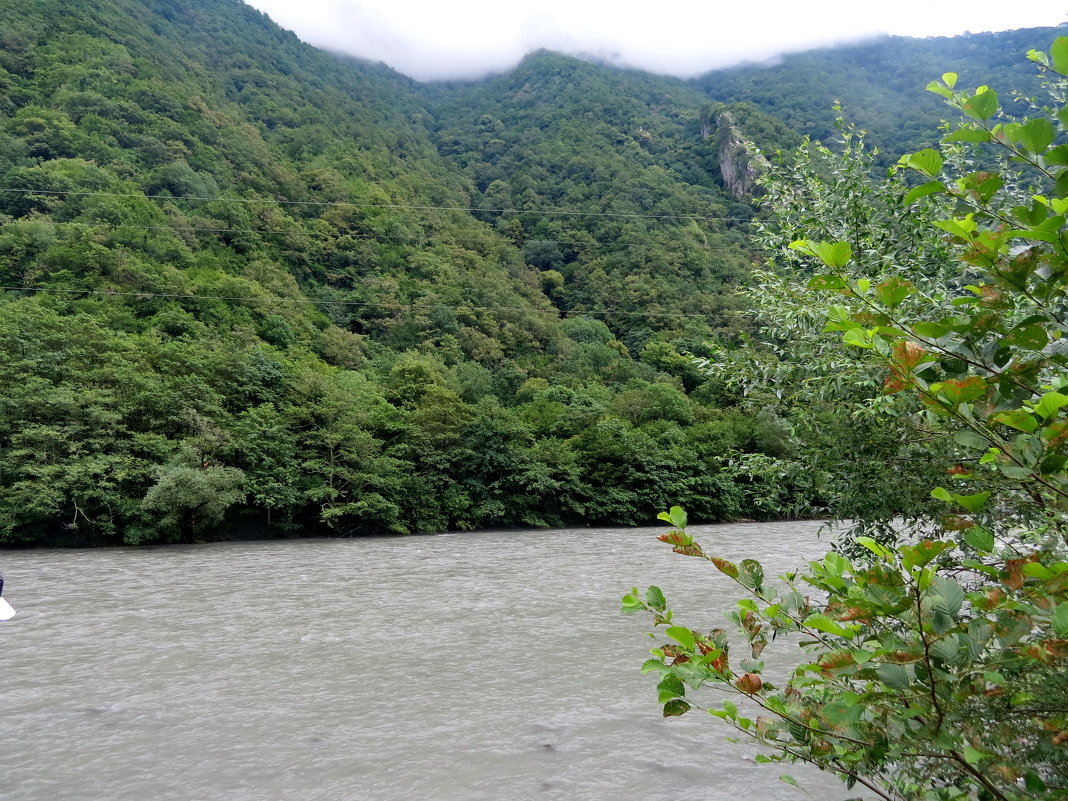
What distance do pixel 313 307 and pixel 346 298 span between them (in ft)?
13.9

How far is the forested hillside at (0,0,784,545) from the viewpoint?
83.7 feet

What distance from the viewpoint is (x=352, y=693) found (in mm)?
9164

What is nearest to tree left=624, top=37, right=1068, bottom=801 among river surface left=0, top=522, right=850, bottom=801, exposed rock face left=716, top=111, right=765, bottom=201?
river surface left=0, top=522, right=850, bottom=801

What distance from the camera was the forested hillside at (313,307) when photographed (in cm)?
2550

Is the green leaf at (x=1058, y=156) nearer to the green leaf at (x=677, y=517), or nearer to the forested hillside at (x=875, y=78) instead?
the green leaf at (x=677, y=517)

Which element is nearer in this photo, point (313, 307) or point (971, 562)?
point (971, 562)

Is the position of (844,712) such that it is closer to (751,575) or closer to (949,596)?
(949,596)

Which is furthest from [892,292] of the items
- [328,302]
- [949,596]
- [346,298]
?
[346,298]

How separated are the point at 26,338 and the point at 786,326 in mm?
29131

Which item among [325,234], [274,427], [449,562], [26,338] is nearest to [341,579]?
[449,562]

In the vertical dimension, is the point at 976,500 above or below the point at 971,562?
above

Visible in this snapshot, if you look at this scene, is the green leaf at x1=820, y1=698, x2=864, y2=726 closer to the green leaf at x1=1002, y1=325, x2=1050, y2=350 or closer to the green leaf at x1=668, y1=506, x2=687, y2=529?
the green leaf at x1=668, y1=506, x2=687, y2=529

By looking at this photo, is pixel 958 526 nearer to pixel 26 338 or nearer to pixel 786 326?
pixel 786 326

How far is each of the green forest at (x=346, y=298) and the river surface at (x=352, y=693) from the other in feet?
10.6
